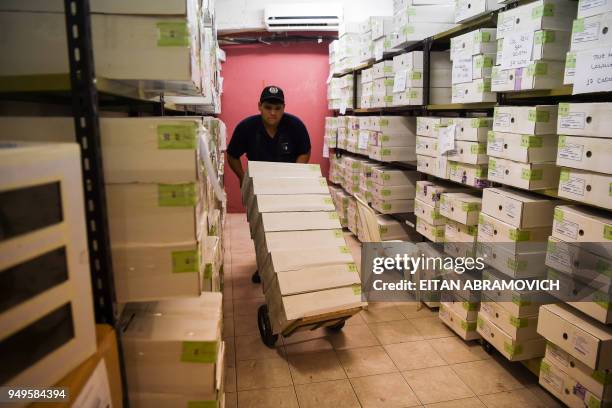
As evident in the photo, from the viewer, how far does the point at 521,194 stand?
7.77 feet

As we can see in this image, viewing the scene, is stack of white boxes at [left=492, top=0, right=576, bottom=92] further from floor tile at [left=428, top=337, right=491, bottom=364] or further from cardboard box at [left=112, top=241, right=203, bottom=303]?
cardboard box at [left=112, top=241, right=203, bottom=303]

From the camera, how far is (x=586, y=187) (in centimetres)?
186

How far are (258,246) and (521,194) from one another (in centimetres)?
153

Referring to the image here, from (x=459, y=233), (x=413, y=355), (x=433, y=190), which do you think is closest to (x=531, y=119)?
(x=459, y=233)

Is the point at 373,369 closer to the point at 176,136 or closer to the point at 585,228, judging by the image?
the point at 585,228

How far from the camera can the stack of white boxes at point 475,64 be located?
2566 mm

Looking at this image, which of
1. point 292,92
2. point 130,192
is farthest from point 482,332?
point 292,92

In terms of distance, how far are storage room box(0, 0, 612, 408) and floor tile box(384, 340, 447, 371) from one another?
18 millimetres

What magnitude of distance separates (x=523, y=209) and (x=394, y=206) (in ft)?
5.85

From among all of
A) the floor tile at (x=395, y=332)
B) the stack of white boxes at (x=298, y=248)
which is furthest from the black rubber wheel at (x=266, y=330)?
the floor tile at (x=395, y=332)

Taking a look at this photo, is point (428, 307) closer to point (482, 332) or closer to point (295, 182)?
point (482, 332)

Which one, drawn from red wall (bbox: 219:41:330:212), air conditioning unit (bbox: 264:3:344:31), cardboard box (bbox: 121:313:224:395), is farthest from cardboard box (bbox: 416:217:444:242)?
air conditioning unit (bbox: 264:3:344:31)

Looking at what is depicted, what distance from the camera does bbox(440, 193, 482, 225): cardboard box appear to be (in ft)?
8.85

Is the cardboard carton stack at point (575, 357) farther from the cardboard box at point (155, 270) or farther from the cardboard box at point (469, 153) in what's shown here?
the cardboard box at point (155, 270)
